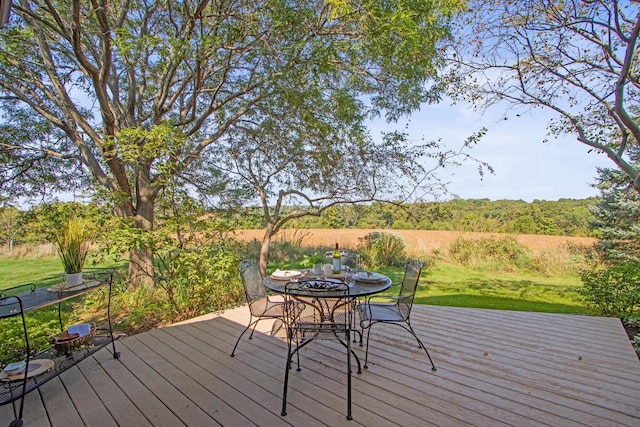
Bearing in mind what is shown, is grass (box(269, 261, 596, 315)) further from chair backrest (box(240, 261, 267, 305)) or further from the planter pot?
the planter pot

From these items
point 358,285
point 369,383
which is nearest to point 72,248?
point 358,285

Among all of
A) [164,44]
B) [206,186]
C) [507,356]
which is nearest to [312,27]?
[164,44]

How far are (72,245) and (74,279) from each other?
0.29 metres

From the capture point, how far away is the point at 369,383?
7.41ft

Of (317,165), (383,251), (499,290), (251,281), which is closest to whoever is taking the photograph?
(251,281)

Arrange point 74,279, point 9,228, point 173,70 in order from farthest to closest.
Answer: point 9,228
point 173,70
point 74,279

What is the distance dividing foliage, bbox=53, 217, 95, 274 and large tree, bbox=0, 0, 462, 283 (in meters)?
1.25

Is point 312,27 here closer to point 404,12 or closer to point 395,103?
point 404,12

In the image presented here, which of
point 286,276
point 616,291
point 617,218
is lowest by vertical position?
point 616,291

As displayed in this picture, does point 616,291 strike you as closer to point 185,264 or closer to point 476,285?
point 476,285

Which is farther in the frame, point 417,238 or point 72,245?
point 417,238

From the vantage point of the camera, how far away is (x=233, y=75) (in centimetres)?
529

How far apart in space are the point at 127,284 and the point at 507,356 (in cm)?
552

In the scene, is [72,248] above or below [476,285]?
above
